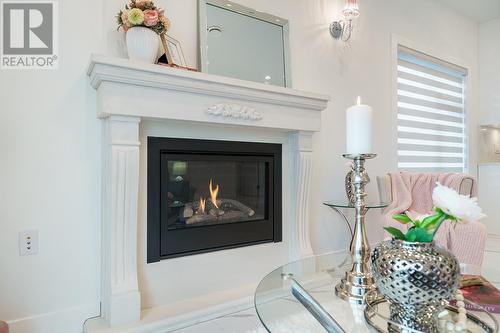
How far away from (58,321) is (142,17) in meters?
1.54

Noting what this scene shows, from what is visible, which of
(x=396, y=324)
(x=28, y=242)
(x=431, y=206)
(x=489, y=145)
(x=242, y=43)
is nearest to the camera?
(x=396, y=324)

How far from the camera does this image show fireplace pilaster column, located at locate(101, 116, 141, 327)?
1500 millimetres

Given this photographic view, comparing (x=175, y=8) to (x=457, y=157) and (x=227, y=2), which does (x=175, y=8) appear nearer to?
(x=227, y=2)

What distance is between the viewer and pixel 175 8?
1.84 metres

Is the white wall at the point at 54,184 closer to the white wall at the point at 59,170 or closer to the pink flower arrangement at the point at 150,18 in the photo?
the white wall at the point at 59,170

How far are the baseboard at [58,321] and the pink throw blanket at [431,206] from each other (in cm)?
202

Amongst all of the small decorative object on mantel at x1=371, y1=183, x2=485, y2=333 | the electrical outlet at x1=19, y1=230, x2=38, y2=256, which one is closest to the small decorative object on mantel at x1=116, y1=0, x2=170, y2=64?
the electrical outlet at x1=19, y1=230, x2=38, y2=256

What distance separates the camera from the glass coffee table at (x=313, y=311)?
86cm

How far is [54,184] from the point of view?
1.51m

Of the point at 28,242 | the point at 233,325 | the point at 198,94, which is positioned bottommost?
the point at 233,325

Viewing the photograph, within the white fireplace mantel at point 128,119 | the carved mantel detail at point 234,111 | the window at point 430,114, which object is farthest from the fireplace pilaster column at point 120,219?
the window at point 430,114

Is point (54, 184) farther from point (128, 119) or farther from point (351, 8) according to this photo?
point (351, 8)

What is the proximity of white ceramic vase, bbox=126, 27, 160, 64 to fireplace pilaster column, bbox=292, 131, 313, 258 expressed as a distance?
1091mm

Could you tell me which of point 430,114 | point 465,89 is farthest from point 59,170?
point 465,89
